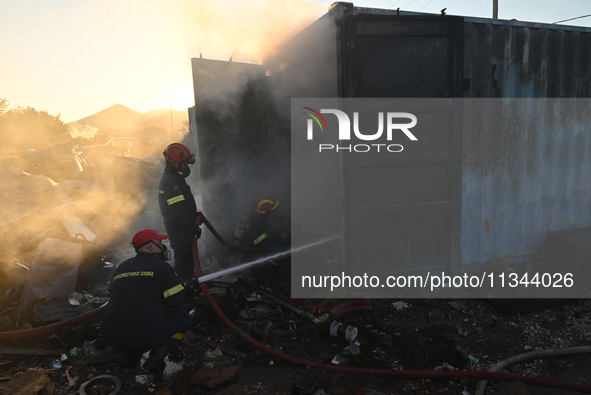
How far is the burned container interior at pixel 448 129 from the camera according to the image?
15.0ft

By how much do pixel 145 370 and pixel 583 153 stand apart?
7.18m

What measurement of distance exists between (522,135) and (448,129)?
1536 millimetres

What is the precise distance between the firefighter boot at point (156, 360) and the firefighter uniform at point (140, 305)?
0.09 metres

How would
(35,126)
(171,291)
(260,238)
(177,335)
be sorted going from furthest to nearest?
(35,126) → (260,238) → (177,335) → (171,291)

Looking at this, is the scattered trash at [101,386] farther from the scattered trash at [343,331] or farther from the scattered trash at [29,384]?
the scattered trash at [343,331]

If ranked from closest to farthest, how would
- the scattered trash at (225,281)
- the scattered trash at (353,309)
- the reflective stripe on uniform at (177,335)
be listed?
the reflective stripe on uniform at (177,335) → the scattered trash at (353,309) → the scattered trash at (225,281)

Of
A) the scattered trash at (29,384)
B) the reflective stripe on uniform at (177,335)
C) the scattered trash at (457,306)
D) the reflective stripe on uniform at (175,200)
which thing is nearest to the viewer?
the scattered trash at (29,384)

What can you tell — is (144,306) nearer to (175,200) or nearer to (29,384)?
(29,384)

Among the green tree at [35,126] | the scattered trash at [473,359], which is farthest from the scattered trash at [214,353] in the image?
the green tree at [35,126]

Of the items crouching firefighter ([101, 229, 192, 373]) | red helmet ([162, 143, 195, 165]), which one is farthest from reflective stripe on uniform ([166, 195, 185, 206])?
crouching firefighter ([101, 229, 192, 373])

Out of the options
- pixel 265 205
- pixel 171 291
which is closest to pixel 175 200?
pixel 265 205

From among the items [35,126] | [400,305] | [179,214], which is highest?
[35,126]

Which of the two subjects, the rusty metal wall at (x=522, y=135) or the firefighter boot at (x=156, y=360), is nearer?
the firefighter boot at (x=156, y=360)

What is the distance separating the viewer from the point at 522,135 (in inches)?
211
